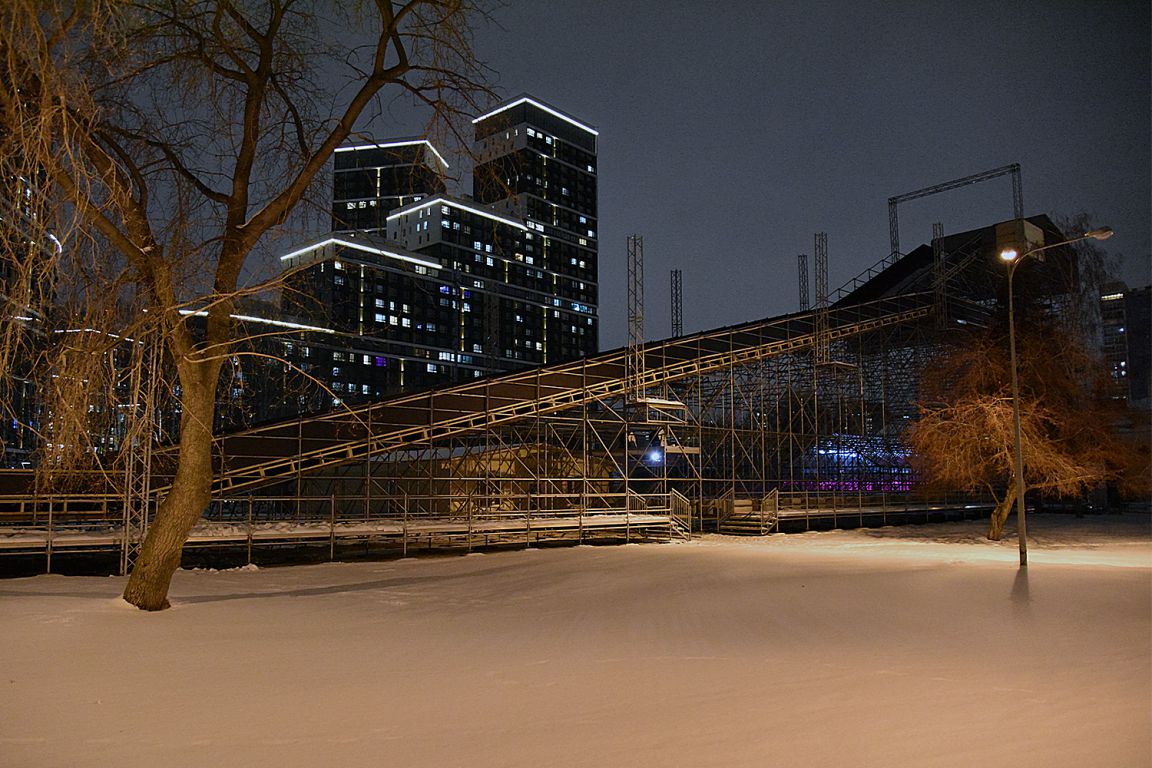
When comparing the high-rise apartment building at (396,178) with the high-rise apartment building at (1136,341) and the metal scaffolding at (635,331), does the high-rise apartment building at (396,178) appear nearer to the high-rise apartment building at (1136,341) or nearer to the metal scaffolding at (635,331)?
the metal scaffolding at (635,331)

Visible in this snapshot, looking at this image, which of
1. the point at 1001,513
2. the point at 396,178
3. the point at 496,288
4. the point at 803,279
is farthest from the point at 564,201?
the point at 396,178

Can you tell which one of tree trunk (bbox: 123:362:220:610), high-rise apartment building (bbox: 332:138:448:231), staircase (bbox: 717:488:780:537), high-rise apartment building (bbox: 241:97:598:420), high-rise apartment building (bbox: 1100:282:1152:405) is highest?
high-rise apartment building (bbox: 241:97:598:420)

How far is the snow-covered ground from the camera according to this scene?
5.24 meters

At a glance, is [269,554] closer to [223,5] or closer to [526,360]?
[223,5]

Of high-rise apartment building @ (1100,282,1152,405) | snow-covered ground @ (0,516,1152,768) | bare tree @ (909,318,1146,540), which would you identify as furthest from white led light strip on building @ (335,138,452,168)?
high-rise apartment building @ (1100,282,1152,405)

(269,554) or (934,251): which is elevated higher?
(934,251)

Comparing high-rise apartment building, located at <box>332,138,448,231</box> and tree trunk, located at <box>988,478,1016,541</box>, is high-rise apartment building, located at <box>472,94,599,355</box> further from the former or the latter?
high-rise apartment building, located at <box>332,138,448,231</box>

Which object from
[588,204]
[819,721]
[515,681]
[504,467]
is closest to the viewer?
[819,721]

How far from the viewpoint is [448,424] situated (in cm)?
2539

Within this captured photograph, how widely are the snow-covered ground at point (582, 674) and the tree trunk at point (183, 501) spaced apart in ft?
1.28

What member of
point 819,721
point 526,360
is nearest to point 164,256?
point 819,721

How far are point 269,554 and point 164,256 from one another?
14241mm

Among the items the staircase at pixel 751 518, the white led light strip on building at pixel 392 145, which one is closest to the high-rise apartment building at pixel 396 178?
the white led light strip on building at pixel 392 145

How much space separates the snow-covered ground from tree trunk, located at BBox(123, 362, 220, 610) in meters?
0.39
